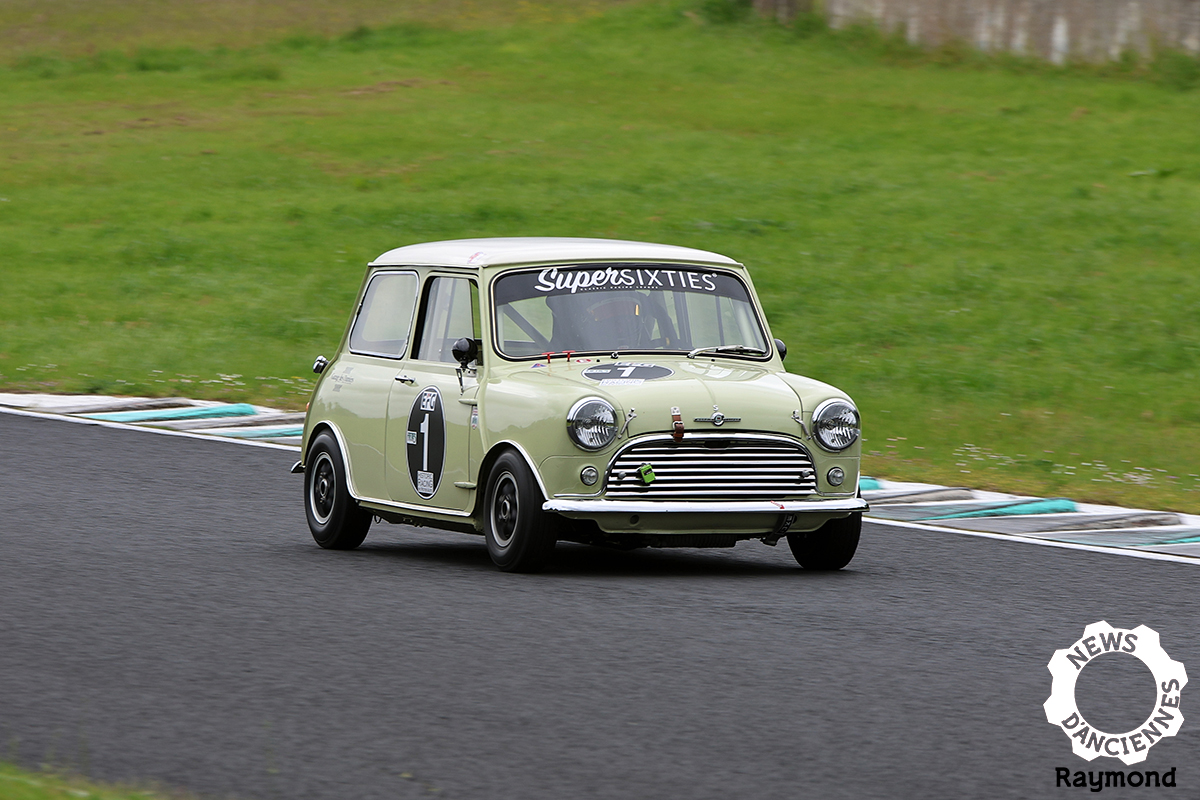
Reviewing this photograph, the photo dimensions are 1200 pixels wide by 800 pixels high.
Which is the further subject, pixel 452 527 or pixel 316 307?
pixel 316 307

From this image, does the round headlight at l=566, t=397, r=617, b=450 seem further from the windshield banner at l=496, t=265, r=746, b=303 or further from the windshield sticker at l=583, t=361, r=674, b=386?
the windshield banner at l=496, t=265, r=746, b=303

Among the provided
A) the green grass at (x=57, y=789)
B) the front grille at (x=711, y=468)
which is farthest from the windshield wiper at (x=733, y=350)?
the green grass at (x=57, y=789)

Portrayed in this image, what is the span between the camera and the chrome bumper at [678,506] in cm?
845

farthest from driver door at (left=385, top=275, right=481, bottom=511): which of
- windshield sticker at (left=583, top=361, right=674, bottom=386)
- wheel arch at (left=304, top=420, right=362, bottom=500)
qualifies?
windshield sticker at (left=583, top=361, right=674, bottom=386)

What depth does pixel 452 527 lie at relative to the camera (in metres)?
9.34

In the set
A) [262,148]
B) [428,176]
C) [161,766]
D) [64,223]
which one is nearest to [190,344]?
[64,223]

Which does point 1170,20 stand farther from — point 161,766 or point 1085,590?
point 161,766

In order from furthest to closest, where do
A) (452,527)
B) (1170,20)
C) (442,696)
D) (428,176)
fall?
(1170,20) < (428,176) < (452,527) < (442,696)

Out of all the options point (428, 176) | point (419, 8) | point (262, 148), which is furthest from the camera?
point (419, 8)

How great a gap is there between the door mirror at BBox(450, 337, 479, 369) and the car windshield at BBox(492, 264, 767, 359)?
0.43 feet

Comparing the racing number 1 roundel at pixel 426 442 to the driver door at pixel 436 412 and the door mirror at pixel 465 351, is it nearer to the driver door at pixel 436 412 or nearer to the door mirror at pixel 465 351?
the driver door at pixel 436 412

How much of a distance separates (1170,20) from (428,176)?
1552 centimetres

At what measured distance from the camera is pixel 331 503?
10.1 meters

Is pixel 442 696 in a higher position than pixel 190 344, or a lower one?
higher
